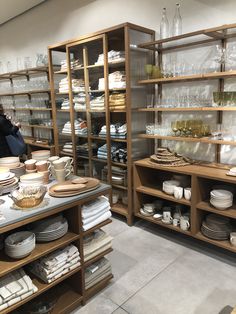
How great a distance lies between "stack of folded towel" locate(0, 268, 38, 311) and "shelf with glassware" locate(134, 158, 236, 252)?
1.60 metres

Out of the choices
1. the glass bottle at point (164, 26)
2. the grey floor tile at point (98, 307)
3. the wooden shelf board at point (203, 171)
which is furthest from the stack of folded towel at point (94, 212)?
the glass bottle at point (164, 26)

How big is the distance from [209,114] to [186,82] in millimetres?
447

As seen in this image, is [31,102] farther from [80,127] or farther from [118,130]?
[118,130]

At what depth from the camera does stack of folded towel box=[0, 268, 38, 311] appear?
1481 millimetres

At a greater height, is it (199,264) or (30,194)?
(30,194)

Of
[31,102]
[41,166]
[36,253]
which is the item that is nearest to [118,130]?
[41,166]

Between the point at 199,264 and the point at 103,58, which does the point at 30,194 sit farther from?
the point at 103,58

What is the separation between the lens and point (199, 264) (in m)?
2.43

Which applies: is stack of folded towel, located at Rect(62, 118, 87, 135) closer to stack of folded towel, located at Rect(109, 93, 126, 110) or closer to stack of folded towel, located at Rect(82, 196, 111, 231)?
stack of folded towel, located at Rect(109, 93, 126, 110)

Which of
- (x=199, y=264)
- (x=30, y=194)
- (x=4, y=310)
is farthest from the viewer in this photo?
(x=199, y=264)

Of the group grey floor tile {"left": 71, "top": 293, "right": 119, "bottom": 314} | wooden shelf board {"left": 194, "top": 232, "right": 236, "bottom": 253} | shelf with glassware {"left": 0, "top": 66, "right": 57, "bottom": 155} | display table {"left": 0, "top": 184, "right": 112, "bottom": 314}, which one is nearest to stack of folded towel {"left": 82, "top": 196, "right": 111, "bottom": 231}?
display table {"left": 0, "top": 184, "right": 112, "bottom": 314}

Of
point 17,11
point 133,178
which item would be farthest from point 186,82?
point 17,11

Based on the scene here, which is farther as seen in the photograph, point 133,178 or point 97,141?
point 97,141

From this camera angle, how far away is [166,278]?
2.25m
